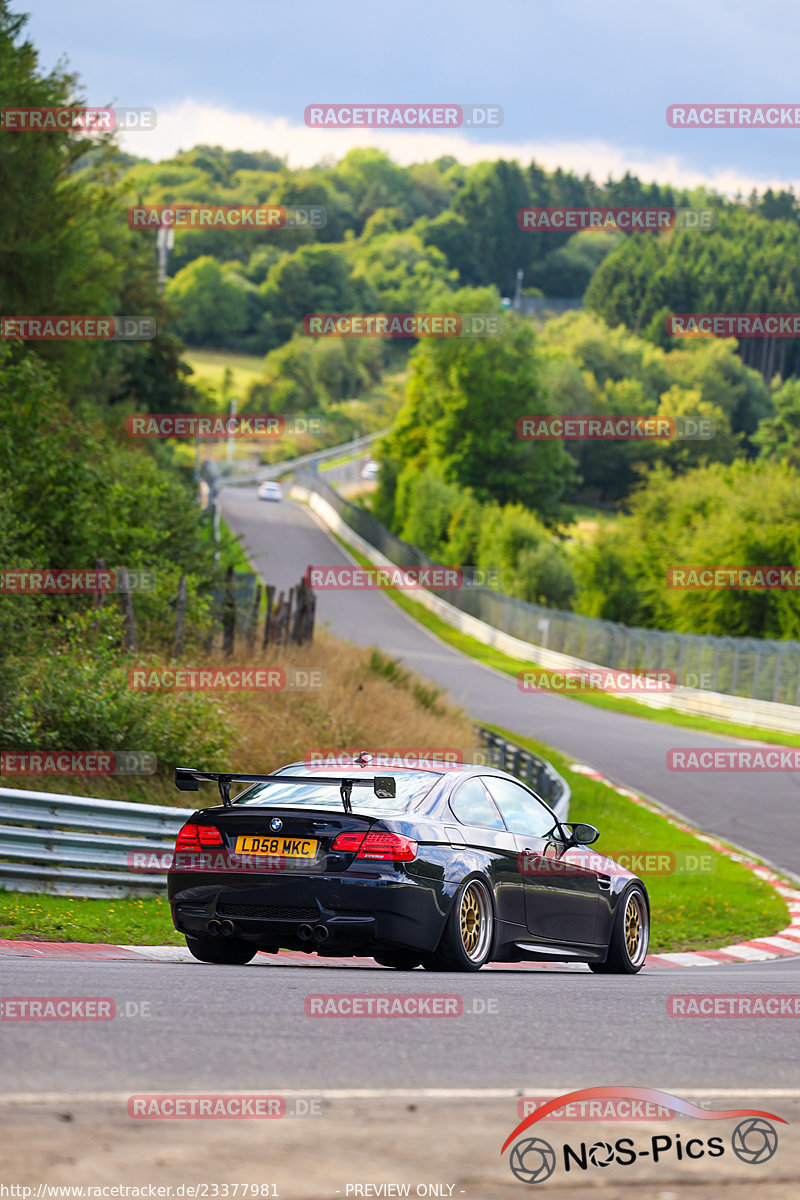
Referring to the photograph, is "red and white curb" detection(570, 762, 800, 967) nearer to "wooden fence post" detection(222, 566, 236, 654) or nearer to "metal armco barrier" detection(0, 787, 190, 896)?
"metal armco barrier" detection(0, 787, 190, 896)

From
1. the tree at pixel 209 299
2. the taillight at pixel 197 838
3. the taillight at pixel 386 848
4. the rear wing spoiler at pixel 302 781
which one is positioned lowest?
the taillight at pixel 197 838

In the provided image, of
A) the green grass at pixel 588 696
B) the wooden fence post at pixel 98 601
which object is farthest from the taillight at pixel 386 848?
the green grass at pixel 588 696

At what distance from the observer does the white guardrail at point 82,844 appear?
11.1m

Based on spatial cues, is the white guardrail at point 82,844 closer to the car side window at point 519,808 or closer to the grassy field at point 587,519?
the car side window at point 519,808

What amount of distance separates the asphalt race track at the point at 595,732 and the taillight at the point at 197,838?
39.4ft

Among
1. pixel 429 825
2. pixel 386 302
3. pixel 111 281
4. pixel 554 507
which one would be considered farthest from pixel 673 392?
pixel 429 825

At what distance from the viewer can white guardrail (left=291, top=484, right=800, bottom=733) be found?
39875 mm

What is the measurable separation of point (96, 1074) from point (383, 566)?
69.2 meters

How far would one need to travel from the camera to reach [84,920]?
1075cm

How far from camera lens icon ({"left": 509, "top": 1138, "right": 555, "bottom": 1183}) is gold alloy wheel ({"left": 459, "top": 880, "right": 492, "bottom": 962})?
13.5ft

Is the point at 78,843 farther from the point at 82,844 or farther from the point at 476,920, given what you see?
the point at 476,920

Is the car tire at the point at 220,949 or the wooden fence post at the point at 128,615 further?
the wooden fence post at the point at 128,615

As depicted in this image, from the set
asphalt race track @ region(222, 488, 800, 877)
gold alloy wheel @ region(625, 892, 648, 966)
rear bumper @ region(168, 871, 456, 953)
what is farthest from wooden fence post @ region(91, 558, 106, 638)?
rear bumper @ region(168, 871, 456, 953)

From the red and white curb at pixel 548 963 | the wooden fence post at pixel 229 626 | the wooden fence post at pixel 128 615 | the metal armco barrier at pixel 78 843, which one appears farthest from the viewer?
the wooden fence post at pixel 229 626
